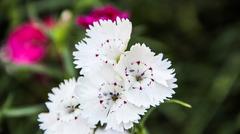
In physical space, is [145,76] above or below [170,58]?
below

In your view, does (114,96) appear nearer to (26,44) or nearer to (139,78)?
(139,78)

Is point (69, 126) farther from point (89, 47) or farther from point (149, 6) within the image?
point (149, 6)

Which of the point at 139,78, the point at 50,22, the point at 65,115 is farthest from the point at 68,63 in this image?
the point at 139,78

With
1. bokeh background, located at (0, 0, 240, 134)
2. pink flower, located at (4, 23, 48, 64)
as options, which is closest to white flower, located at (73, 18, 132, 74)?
bokeh background, located at (0, 0, 240, 134)

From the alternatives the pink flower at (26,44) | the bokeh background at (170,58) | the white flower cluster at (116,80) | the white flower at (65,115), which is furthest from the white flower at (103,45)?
the pink flower at (26,44)

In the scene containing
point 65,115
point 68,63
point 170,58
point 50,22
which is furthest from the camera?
point 50,22

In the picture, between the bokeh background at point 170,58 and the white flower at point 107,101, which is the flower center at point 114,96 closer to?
the white flower at point 107,101
